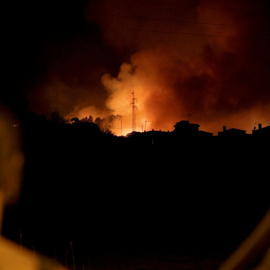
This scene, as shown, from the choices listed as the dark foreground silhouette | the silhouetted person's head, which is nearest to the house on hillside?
the dark foreground silhouette

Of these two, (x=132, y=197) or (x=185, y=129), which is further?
(x=185, y=129)

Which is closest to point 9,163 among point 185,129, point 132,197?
point 132,197

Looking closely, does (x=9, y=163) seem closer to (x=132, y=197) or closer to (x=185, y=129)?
(x=132, y=197)

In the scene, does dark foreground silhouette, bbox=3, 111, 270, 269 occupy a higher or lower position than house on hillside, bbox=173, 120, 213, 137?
lower

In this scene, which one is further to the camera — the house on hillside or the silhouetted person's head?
the house on hillside

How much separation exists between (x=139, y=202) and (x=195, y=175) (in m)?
3.08

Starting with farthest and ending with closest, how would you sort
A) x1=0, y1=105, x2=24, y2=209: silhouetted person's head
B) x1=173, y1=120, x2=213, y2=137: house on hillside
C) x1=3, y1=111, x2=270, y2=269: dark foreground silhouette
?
x1=173, y1=120, x2=213, y2=137: house on hillside, x1=3, y1=111, x2=270, y2=269: dark foreground silhouette, x1=0, y1=105, x2=24, y2=209: silhouetted person's head

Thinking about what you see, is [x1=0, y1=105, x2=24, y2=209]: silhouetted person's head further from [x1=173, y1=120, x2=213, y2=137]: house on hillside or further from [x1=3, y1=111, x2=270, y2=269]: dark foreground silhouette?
[x1=173, y1=120, x2=213, y2=137]: house on hillside

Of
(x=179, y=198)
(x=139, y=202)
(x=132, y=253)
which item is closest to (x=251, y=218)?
(x=179, y=198)

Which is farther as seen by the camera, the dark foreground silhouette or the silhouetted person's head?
the dark foreground silhouette

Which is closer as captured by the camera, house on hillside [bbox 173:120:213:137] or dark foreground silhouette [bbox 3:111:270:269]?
dark foreground silhouette [bbox 3:111:270:269]

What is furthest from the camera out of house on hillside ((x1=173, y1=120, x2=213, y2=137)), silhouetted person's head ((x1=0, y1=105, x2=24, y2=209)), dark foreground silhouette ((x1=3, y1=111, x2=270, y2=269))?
house on hillside ((x1=173, y1=120, x2=213, y2=137))

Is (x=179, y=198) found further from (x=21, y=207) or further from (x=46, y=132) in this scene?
(x=46, y=132)

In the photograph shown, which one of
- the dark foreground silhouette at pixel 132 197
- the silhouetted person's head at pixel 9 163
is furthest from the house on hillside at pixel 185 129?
the silhouetted person's head at pixel 9 163
